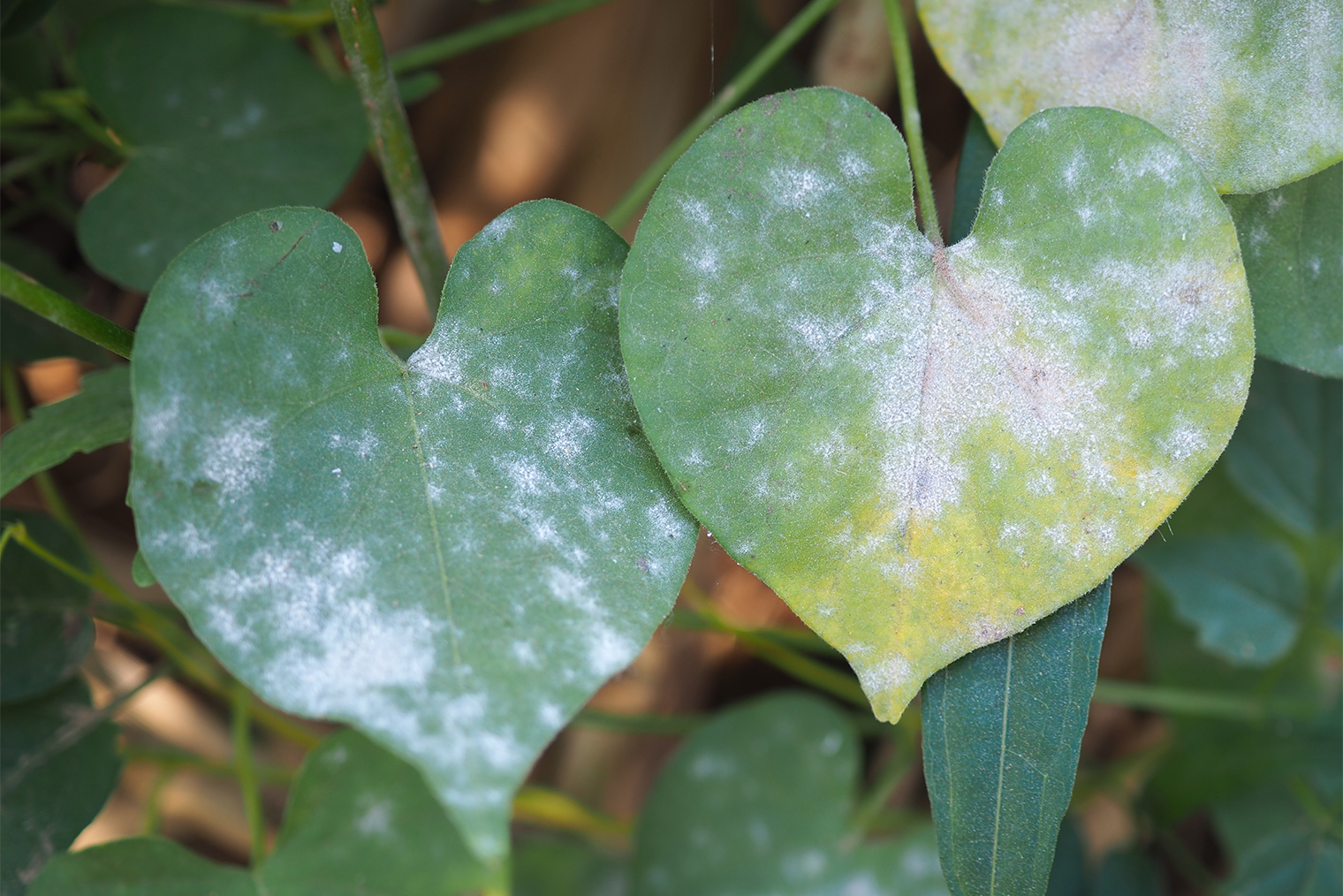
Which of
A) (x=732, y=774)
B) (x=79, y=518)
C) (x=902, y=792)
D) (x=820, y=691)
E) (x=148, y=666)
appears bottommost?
(x=902, y=792)

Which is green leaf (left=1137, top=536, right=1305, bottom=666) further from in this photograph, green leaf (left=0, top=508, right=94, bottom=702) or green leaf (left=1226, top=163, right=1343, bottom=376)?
green leaf (left=0, top=508, right=94, bottom=702)

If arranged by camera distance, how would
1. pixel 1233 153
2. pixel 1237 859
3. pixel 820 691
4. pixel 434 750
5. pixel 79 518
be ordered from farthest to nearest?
1. pixel 820 691
2. pixel 79 518
3. pixel 1237 859
4. pixel 1233 153
5. pixel 434 750

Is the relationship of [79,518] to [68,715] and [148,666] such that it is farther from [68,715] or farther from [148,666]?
[68,715]

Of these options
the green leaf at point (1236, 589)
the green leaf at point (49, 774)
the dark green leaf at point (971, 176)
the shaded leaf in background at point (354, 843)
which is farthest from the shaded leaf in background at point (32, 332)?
the green leaf at point (1236, 589)

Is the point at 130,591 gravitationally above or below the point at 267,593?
below

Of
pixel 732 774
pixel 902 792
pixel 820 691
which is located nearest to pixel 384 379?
pixel 732 774

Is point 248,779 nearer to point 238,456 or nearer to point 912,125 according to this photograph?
point 238,456

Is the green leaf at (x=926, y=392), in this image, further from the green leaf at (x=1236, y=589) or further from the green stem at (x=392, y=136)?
the green leaf at (x=1236, y=589)
